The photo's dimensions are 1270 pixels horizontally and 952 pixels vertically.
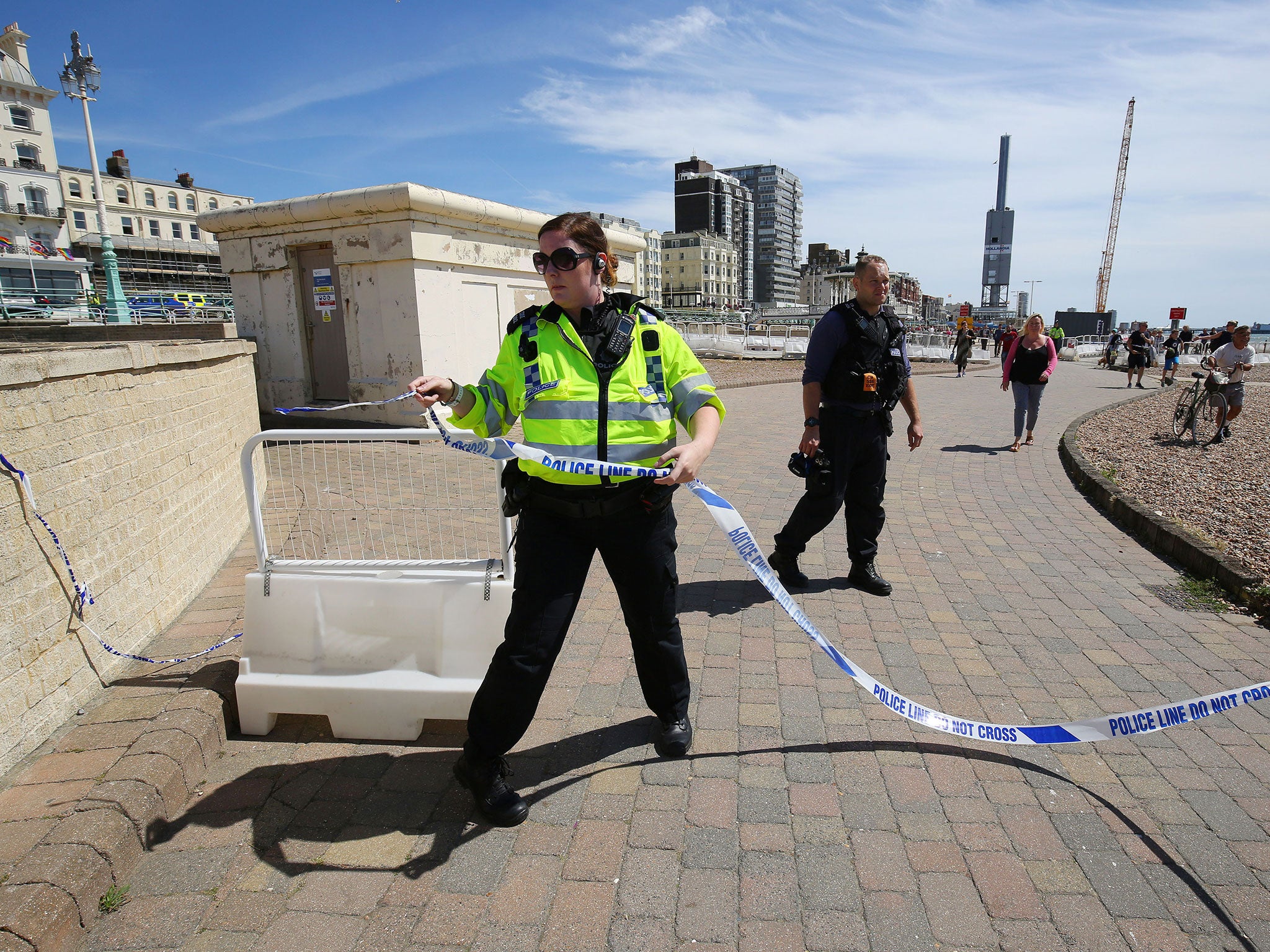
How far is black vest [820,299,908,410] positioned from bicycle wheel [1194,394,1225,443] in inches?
370

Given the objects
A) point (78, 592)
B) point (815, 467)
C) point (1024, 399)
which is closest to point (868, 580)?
point (815, 467)

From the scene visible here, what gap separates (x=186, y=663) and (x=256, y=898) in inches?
64.8

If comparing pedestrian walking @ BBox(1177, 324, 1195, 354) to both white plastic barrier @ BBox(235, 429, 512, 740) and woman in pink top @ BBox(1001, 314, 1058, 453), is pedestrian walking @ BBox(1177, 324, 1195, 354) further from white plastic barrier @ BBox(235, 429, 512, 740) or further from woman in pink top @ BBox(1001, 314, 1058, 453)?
white plastic barrier @ BBox(235, 429, 512, 740)

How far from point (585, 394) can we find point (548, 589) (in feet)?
2.29

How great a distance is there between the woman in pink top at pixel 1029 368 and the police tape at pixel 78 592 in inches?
403

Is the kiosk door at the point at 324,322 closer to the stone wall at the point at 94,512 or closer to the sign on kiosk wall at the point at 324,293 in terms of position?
the sign on kiosk wall at the point at 324,293

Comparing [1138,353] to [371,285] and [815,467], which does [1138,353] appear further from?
[815,467]

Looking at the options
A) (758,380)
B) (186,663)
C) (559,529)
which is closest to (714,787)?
(559,529)

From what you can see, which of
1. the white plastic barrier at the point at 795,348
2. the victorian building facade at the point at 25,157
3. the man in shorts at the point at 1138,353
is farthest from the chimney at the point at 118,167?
the man in shorts at the point at 1138,353

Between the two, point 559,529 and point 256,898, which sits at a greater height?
point 559,529

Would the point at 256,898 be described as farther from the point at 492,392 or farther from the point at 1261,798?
the point at 1261,798

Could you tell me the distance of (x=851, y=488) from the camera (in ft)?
15.9

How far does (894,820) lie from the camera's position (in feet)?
8.84

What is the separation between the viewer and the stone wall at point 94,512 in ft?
9.31
